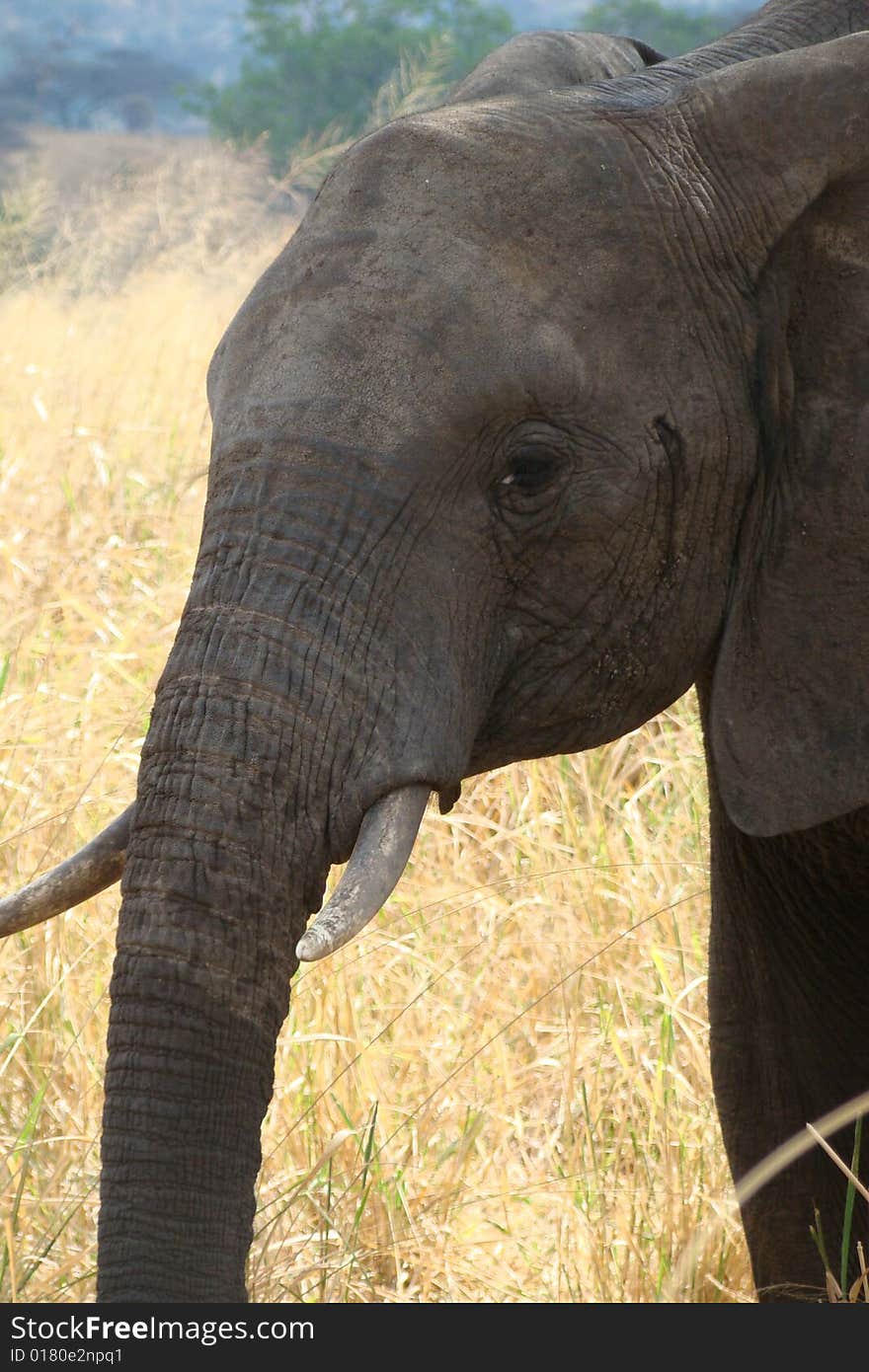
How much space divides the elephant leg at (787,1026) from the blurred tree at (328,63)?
131ft

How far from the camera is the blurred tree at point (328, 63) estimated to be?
145ft

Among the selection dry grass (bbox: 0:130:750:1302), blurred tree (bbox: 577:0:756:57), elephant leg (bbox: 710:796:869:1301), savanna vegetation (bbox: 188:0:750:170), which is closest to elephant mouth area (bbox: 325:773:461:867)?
dry grass (bbox: 0:130:750:1302)

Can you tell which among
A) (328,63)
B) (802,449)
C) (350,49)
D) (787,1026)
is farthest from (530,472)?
(350,49)

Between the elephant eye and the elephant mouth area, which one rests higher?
the elephant eye

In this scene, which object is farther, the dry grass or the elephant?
the dry grass

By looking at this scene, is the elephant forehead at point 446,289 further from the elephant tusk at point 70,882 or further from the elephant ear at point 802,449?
the elephant tusk at point 70,882

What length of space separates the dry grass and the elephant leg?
13 cm

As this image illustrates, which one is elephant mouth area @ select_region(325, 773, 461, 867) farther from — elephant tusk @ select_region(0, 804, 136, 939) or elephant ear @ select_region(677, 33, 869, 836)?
elephant ear @ select_region(677, 33, 869, 836)

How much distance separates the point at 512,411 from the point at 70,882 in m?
0.75

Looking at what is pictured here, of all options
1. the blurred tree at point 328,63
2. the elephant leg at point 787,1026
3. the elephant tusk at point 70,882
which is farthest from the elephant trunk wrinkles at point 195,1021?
the blurred tree at point 328,63

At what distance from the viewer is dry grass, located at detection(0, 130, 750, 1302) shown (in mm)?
3223

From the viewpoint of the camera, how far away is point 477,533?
7.54ft

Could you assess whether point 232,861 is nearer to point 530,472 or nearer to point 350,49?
point 530,472

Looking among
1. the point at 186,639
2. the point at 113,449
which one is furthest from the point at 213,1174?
the point at 113,449
